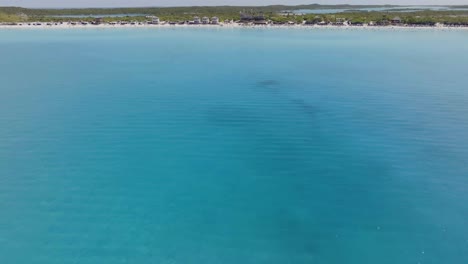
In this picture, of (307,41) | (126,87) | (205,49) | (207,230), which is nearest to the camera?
(207,230)

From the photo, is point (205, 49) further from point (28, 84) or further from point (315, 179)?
point (315, 179)

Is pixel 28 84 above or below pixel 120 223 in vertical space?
above

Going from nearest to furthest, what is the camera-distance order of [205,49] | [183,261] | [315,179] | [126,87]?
[183,261]
[315,179]
[126,87]
[205,49]

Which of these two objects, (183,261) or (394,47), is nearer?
(183,261)

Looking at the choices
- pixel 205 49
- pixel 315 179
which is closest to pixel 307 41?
pixel 205 49

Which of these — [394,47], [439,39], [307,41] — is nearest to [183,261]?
[394,47]

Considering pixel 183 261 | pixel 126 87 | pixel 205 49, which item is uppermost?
pixel 205 49
